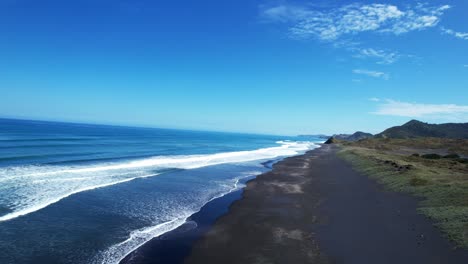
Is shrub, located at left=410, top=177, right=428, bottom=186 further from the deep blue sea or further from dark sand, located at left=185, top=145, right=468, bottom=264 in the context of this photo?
the deep blue sea

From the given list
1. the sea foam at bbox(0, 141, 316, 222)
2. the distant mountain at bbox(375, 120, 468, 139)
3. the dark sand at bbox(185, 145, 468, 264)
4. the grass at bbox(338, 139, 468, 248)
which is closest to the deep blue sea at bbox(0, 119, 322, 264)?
the sea foam at bbox(0, 141, 316, 222)

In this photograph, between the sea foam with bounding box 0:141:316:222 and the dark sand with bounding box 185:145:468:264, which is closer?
the dark sand with bounding box 185:145:468:264

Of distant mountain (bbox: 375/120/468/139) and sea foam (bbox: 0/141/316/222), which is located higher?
distant mountain (bbox: 375/120/468/139)

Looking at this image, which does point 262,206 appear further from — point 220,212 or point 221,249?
point 221,249

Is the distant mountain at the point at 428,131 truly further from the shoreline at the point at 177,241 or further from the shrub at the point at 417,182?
the shoreline at the point at 177,241

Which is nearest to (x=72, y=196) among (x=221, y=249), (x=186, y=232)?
(x=186, y=232)

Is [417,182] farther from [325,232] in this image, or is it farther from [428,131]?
[428,131]

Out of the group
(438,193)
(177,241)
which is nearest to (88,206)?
(177,241)
